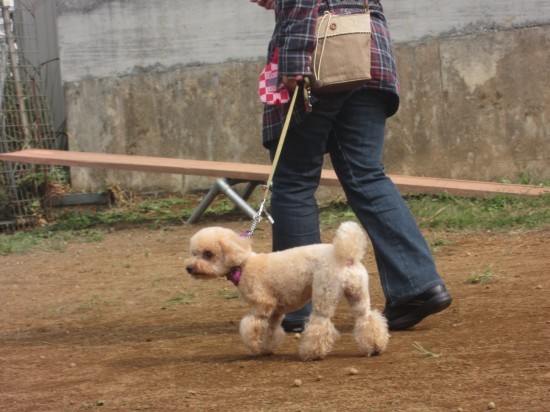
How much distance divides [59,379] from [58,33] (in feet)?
19.5

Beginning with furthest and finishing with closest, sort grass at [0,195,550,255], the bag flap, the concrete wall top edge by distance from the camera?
the concrete wall top edge → grass at [0,195,550,255] → the bag flap

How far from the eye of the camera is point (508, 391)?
3.05 m

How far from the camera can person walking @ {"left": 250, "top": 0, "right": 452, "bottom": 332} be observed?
4000 mm

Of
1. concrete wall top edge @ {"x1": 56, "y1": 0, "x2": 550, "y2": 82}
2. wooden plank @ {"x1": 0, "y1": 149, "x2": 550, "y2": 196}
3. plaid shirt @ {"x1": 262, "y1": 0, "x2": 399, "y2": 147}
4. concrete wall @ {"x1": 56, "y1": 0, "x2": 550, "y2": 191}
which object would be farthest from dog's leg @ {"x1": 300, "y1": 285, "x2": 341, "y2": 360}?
concrete wall top edge @ {"x1": 56, "y1": 0, "x2": 550, "y2": 82}

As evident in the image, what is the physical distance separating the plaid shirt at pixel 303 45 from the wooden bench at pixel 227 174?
3340mm

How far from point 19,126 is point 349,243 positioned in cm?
619

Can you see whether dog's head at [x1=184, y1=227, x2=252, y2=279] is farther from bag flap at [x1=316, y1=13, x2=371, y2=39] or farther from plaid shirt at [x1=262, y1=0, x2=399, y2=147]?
bag flap at [x1=316, y1=13, x2=371, y2=39]

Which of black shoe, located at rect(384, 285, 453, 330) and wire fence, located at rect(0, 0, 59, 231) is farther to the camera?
wire fence, located at rect(0, 0, 59, 231)

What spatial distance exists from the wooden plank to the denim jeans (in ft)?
10.7

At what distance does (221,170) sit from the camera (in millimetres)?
7758

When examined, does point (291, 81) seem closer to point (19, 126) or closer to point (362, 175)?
point (362, 175)

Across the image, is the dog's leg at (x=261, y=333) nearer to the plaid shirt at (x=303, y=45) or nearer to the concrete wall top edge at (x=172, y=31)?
the plaid shirt at (x=303, y=45)

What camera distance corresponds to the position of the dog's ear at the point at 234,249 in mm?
3752

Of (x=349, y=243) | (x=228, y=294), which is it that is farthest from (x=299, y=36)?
(x=228, y=294)
